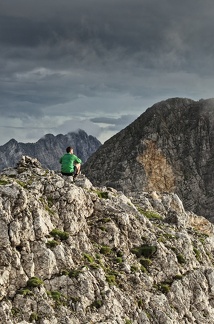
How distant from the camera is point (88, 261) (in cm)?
3459

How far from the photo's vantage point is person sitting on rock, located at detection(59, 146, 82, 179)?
4277 cm

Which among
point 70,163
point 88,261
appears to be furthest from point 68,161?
point 88,261

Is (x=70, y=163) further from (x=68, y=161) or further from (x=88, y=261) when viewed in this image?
(x=88, y=261)

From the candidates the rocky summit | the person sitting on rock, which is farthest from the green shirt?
the rocky summit

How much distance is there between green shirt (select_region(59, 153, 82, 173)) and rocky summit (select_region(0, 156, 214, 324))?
121 centimetres

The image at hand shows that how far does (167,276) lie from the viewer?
132 feet

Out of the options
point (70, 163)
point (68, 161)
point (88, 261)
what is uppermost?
point (68, 161)

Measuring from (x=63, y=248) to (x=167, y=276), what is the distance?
1236cm

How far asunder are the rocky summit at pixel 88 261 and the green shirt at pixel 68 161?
1.21 meters

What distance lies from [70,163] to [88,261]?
12175mm

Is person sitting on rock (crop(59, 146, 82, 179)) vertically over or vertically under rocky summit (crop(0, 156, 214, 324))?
over

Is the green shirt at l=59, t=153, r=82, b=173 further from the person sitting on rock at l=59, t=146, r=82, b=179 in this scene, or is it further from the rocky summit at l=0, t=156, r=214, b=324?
the rocky summit at l=0, t=156, r=214, b=324

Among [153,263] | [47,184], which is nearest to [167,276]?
[153,263]

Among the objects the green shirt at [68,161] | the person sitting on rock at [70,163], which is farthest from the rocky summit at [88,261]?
the green shirt at [68,161]
